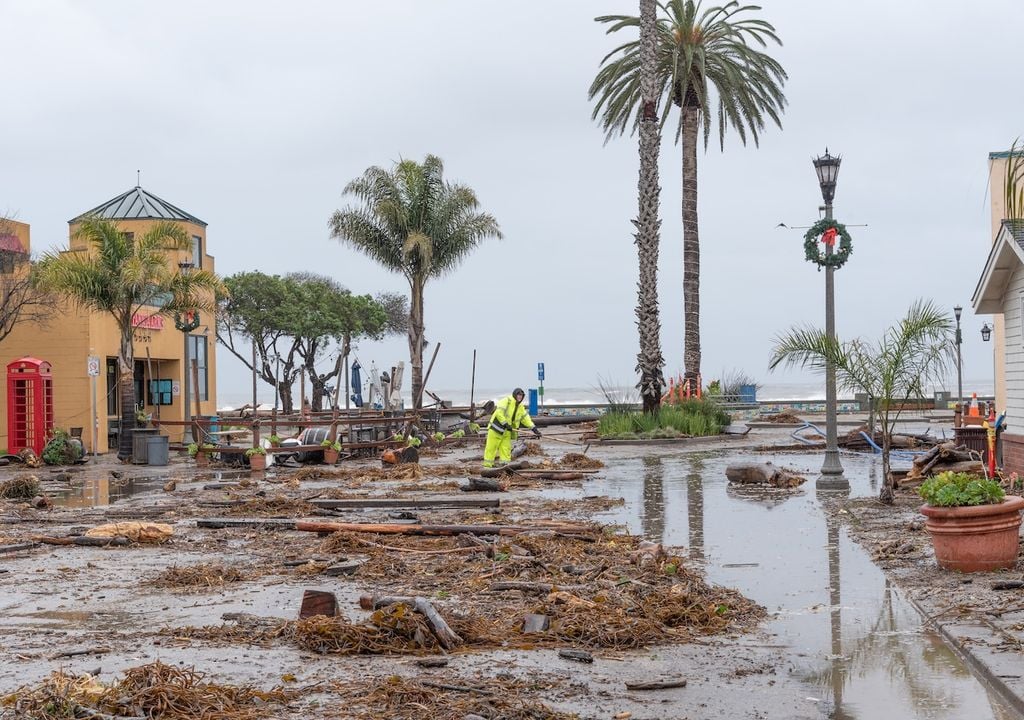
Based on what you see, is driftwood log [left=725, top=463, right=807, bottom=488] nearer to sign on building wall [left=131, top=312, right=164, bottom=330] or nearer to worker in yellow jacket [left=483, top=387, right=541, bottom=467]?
worker in yellow jacket [left=483, top=387, right=541, bottom=467]

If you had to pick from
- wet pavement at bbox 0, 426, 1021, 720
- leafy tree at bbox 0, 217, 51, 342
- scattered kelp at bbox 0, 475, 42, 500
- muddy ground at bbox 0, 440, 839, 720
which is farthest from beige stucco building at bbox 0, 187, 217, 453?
wet pavement at bbox 0, 426, 1021, 720

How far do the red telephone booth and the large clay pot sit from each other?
25300mm

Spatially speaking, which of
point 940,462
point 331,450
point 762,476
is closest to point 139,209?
point 331,450

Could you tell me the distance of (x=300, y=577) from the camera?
1069 cm

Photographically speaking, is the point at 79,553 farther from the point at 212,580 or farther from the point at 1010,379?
the point at 1010,379

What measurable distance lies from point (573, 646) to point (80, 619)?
12.6 feet

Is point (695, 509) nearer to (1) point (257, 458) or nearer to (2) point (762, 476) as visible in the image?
(2) point (762, 476)

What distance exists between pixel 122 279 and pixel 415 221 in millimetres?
18168

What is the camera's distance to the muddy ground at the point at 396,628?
6363 millimetres

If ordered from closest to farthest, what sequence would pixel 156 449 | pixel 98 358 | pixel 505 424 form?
pixel 505 424 → pixel 156 449 → pixel 98 358

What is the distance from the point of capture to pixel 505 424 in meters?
22.2

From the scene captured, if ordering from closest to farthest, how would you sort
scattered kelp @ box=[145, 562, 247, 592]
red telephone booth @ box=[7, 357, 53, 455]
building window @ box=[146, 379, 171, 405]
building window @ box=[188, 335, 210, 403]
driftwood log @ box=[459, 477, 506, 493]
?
scattered kelp @ box=[145, 562, 247, 592], driftwood log @ box=[459, 477, 506, 493], red telephone booth @ box=[7, 357, 53, 455], building window @ box=[146, 379, 171, 405], building window @ box=[188, 335, 210, 403]

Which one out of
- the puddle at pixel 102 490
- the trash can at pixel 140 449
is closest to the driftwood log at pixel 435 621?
the puddle at pixel 102 490

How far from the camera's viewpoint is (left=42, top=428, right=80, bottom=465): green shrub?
93.8 feet
